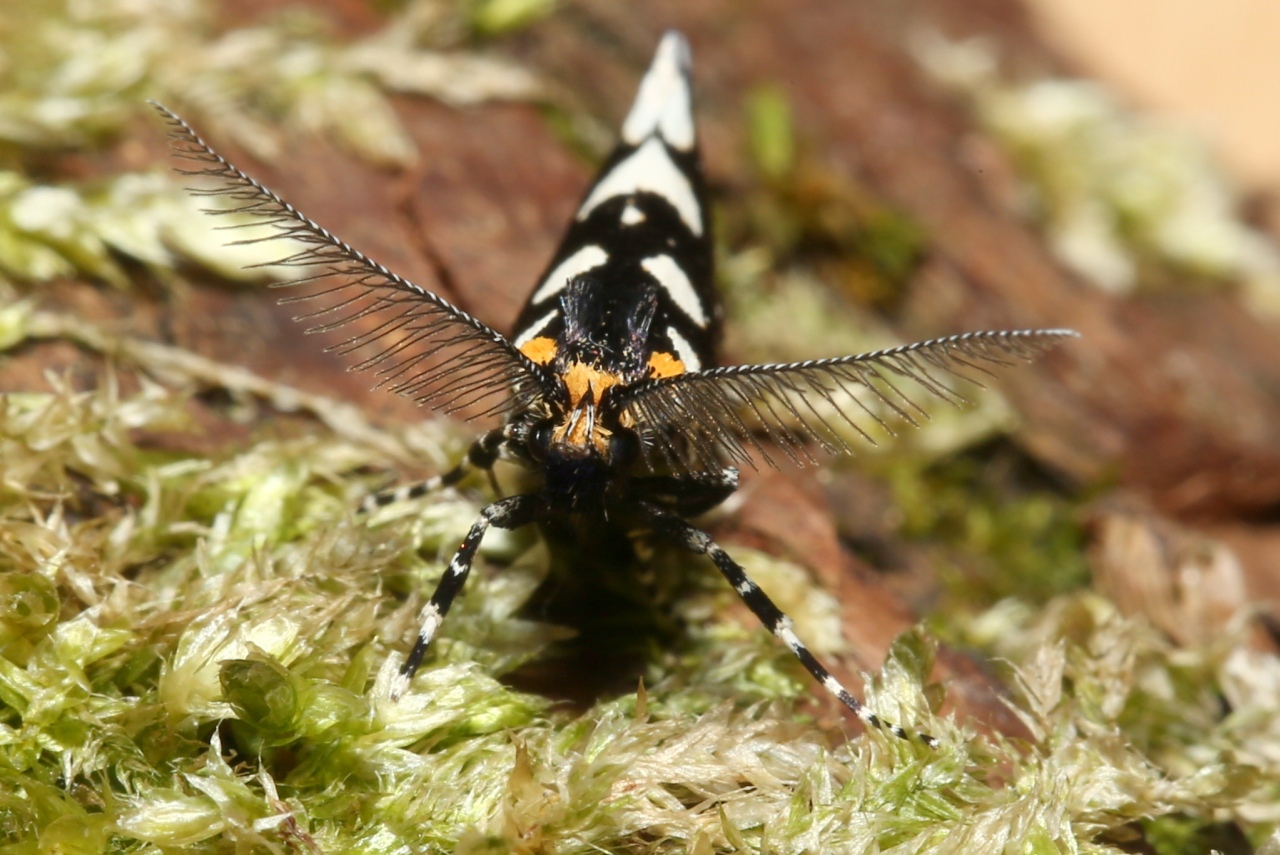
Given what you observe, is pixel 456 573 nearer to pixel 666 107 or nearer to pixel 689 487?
pixel 689 487

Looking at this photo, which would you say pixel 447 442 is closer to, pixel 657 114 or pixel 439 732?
pixel 439 732

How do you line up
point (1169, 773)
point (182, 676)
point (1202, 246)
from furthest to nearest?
point (1202, 246)
point (1169, 773)
point (182, 676)

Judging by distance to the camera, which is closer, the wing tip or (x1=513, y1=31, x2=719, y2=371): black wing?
(x1=513, y1=31, x2=719, y2=371): black wing

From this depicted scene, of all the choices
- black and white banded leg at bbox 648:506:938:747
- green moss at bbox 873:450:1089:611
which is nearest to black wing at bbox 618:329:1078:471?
black and white banded leg at bbox 648:506:938:747

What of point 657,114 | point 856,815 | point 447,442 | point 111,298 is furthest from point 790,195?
point 856,815

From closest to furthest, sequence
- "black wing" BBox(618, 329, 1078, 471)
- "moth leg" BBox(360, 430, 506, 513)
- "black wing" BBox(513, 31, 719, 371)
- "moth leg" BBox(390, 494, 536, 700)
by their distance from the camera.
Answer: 1. "black wing" BBox(618, 329, 1078, 471)
2. "moth leg" BBox(390, 494, 536, 700)
3. "black wing" BBox(513, 31, 719, 371)
4. "moth leg" BBox(360, 430, 506, 513)

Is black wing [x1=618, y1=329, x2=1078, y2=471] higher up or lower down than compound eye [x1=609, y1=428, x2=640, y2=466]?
higher up

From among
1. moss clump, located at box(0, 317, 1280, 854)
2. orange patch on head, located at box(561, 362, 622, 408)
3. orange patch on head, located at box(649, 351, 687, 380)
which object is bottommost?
moss clump, located at box(0, 317, 1280, 854)

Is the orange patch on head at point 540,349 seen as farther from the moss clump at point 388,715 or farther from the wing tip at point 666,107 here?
the wing tip at point 666,107

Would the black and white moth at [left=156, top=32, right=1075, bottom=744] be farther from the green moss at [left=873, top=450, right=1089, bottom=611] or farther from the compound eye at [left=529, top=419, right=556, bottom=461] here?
the green moss at [left=873, top=450, right=1089, bottom=611]

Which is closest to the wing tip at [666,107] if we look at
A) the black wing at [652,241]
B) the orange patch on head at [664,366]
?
the black wing at [652,241]
